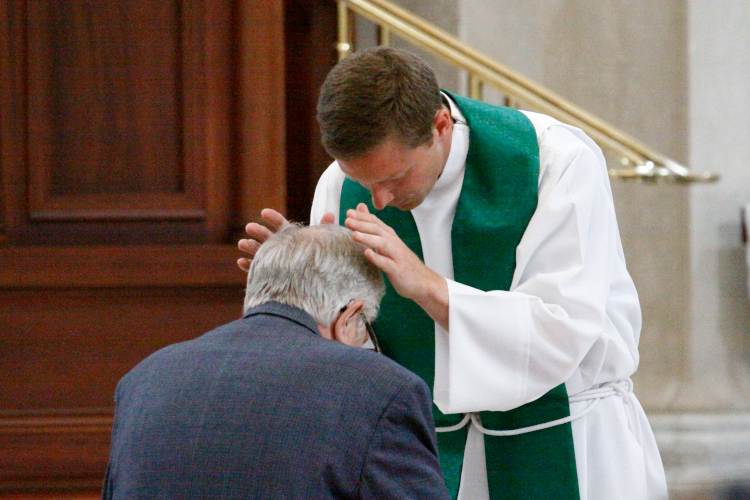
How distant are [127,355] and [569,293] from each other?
6.61 ft

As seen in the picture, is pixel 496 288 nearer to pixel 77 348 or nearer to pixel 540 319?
pixel 540 319

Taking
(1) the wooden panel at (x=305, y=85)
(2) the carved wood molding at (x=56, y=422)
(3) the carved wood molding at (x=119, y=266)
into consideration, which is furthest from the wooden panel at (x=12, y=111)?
(1) the wooden panel at (x=305, y=85)

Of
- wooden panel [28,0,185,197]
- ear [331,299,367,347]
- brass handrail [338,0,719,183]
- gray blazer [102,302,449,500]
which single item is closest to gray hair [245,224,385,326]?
ear [331,299,367,347]

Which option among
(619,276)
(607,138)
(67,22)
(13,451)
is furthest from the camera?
(607,138)

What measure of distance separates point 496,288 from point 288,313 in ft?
2.22

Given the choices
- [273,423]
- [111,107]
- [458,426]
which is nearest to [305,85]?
[111,107]

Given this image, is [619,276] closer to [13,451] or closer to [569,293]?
[569,293]

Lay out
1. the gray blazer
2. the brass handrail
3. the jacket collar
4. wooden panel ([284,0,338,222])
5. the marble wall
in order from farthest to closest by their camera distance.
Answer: the marble wall, wooden panel ([284,0,338,222]), the brass handrail, the jacket collar, the gray blazer

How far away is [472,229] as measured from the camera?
89.2 inches

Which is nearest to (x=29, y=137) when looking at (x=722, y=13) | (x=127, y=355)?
(x=127, y=355)

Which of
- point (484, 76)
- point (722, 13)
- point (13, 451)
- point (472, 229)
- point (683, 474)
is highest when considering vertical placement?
point (722, 13)

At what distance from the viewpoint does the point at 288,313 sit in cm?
173

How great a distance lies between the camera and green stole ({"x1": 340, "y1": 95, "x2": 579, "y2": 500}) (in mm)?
Result: 2217

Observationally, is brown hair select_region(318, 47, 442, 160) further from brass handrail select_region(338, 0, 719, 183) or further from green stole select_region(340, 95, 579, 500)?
brass handrail select_region(338, 0, 719, 183)
